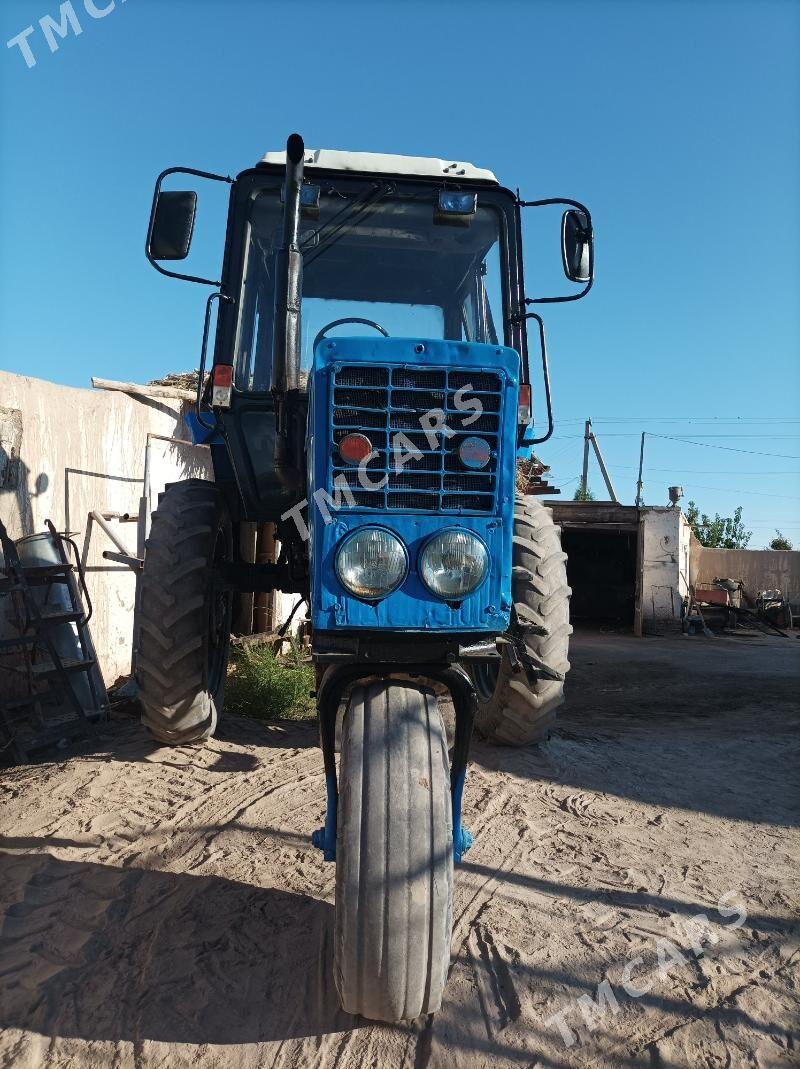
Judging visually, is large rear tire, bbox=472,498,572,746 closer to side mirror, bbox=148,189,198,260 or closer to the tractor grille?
the tractor grille

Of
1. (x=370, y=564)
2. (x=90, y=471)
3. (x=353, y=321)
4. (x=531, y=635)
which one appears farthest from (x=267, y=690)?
(x=370, y=564)

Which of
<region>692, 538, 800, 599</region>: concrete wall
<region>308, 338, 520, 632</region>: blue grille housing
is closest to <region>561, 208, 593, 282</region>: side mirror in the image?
<region>308, 338, 520, 632</region>: blue grille housing

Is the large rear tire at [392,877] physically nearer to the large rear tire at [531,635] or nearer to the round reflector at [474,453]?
the round reflector at [474,453]

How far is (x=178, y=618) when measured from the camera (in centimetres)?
420

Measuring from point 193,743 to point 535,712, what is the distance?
6.94 ft

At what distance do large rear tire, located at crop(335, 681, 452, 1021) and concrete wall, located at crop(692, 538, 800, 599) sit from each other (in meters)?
19.8

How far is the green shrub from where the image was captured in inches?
235

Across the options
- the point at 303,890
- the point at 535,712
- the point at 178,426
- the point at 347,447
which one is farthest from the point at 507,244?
the point at 178,426

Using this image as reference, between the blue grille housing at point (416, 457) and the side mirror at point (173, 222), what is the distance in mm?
1616

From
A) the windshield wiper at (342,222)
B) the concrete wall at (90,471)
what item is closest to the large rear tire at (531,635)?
Result: the windshield wiper at (342,222)

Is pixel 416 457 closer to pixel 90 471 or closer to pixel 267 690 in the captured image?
pixel 267 690

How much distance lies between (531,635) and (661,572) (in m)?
12.2

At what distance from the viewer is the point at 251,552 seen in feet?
22.3

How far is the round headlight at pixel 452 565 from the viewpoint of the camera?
2514 mm
